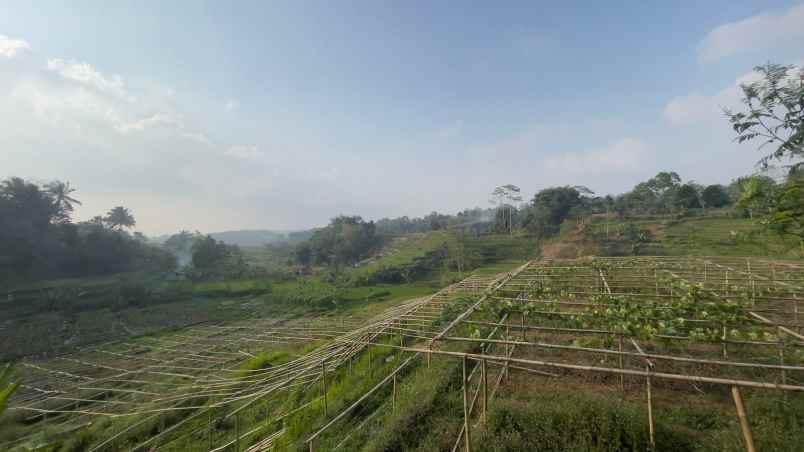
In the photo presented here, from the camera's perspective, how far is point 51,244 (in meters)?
34.8

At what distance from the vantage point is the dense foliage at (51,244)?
31.2 m

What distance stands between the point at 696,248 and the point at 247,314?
36.7 metres

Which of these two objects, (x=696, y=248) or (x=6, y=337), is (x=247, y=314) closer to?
(x=6, y=337)

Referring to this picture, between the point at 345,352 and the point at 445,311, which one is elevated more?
the point at 445,311

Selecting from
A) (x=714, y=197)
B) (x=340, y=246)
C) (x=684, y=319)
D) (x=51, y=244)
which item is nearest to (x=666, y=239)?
(x=714, y=197)

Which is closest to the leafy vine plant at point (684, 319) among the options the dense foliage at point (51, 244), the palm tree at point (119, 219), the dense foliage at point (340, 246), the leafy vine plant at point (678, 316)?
the leafy vine plant at point (678, 316)

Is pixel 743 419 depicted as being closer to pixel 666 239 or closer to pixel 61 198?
pixel 666 239

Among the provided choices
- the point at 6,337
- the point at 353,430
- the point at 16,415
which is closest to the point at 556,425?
the point at 353,430

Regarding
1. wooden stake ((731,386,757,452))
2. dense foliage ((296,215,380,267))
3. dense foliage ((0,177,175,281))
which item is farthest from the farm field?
dense foliage ((296,215,380,267))

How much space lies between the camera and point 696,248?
2550 centimetres

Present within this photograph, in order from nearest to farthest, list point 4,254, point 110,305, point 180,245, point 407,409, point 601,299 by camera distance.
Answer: point 407,409
point 601,299
point 110,305
point 4,254
point 180,245

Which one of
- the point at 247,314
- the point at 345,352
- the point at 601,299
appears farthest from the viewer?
the point at 247,314

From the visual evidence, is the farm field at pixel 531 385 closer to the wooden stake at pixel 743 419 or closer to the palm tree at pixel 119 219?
the wooden stake at pixel 743 419

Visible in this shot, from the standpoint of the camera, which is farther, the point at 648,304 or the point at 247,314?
the point at 247,314
